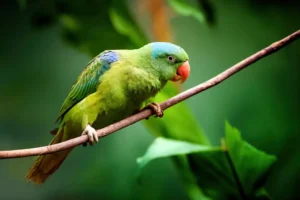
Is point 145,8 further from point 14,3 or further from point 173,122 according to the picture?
point 173,122

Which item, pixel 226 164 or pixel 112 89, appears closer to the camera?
pixel 112 89

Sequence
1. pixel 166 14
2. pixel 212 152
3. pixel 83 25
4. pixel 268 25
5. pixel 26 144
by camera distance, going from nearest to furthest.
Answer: pixel 212 152, pixel 83 25, pixel 26 144, pixel 166 14, pixel 268 25

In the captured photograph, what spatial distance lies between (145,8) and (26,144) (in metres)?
0.89

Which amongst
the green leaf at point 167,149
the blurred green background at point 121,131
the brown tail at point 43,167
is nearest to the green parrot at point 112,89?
the brown tail at point 43,167

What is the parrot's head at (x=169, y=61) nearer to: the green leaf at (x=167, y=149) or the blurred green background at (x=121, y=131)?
the green leaf at (x=167, y=149)

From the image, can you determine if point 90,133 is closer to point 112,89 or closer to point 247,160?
point 112,89

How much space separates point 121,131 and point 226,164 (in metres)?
0.85

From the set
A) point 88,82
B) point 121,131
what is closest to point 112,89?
point 88,82

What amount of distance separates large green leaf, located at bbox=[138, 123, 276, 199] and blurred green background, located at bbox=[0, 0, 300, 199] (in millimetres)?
541

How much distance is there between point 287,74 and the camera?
2.32 m

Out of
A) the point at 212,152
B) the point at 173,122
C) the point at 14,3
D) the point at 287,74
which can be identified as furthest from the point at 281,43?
the point at 14,3

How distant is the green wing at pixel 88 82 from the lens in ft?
4.09

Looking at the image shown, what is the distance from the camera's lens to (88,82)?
126 centimetres

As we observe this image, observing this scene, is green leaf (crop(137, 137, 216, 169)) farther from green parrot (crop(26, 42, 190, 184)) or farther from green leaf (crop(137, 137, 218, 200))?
green parrot (crop(26, 42, 190, 184))
